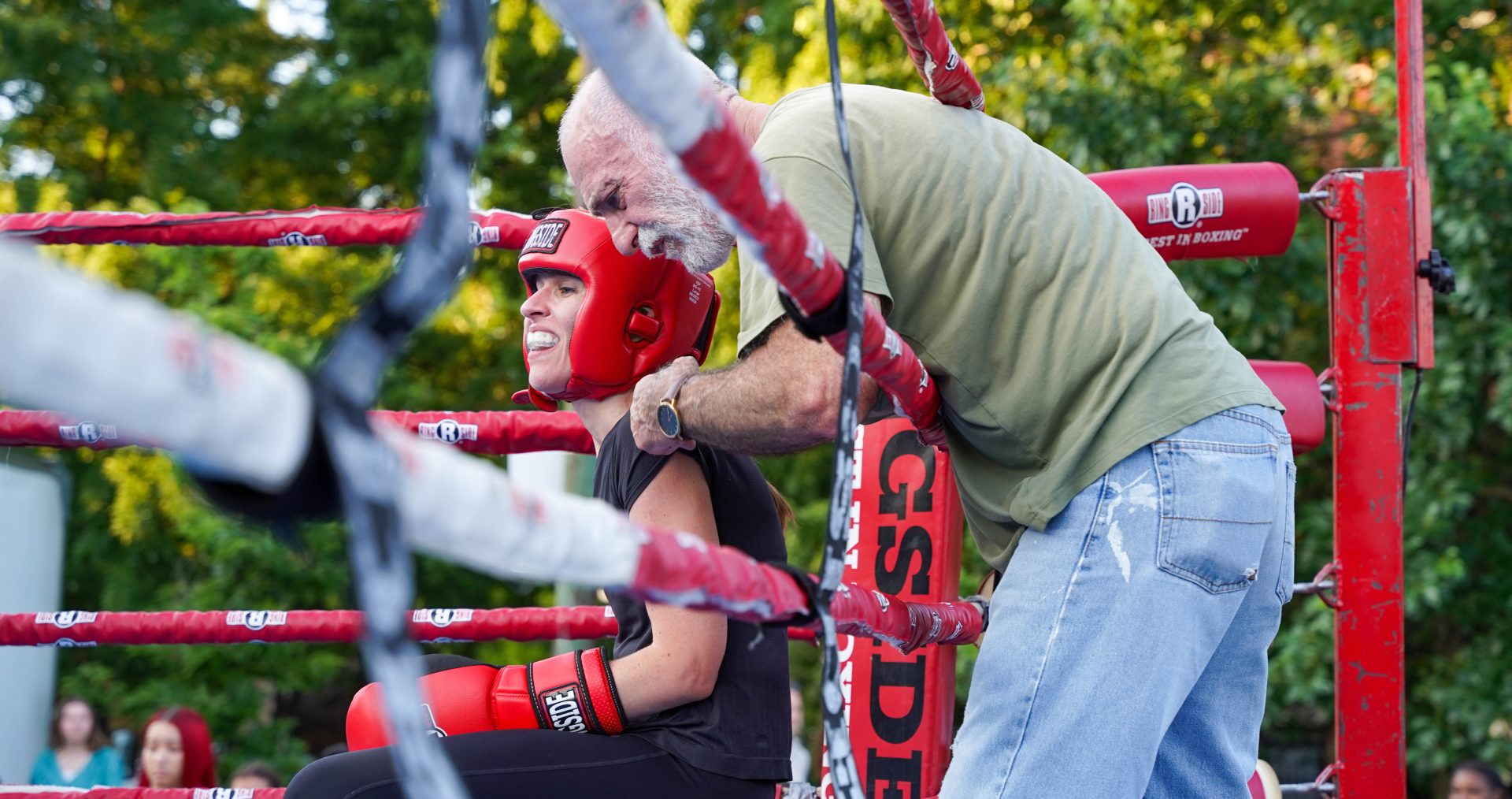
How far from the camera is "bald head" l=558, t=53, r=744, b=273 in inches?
57.7

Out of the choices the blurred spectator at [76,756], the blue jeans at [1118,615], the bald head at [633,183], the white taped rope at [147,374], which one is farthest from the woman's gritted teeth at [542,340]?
the blurred spectator at [76,756]

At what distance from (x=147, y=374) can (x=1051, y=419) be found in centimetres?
103

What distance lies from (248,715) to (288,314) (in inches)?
98.8

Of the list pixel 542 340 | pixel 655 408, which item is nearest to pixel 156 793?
pixel 542 340

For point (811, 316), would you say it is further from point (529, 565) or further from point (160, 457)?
point (160, 457)

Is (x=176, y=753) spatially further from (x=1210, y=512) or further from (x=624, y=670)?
(x=1210, y=512)

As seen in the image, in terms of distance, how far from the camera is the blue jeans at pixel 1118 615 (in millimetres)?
1273

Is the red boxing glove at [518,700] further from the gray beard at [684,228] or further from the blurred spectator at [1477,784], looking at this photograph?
the blurred spectator at [1477,784]

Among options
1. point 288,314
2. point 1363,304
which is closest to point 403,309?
point 1363,304

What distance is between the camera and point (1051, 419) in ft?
4.43

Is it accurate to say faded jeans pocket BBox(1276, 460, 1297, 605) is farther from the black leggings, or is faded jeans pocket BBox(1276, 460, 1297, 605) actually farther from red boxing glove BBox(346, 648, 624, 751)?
red boxing glove BBox(346, 648, 624, 751)

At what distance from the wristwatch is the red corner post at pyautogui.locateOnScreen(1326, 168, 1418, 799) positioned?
1.31 m

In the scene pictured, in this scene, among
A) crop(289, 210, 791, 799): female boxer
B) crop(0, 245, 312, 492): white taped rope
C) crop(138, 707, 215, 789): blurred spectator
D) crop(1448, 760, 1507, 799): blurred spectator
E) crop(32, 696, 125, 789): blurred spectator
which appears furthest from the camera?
crop(32, 696, 125, 789): blurred spectator

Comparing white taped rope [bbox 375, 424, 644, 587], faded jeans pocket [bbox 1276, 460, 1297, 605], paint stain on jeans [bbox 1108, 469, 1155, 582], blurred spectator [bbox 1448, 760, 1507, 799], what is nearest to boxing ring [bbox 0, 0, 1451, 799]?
white taped rope [bbox 375, 424, 644, 587]
